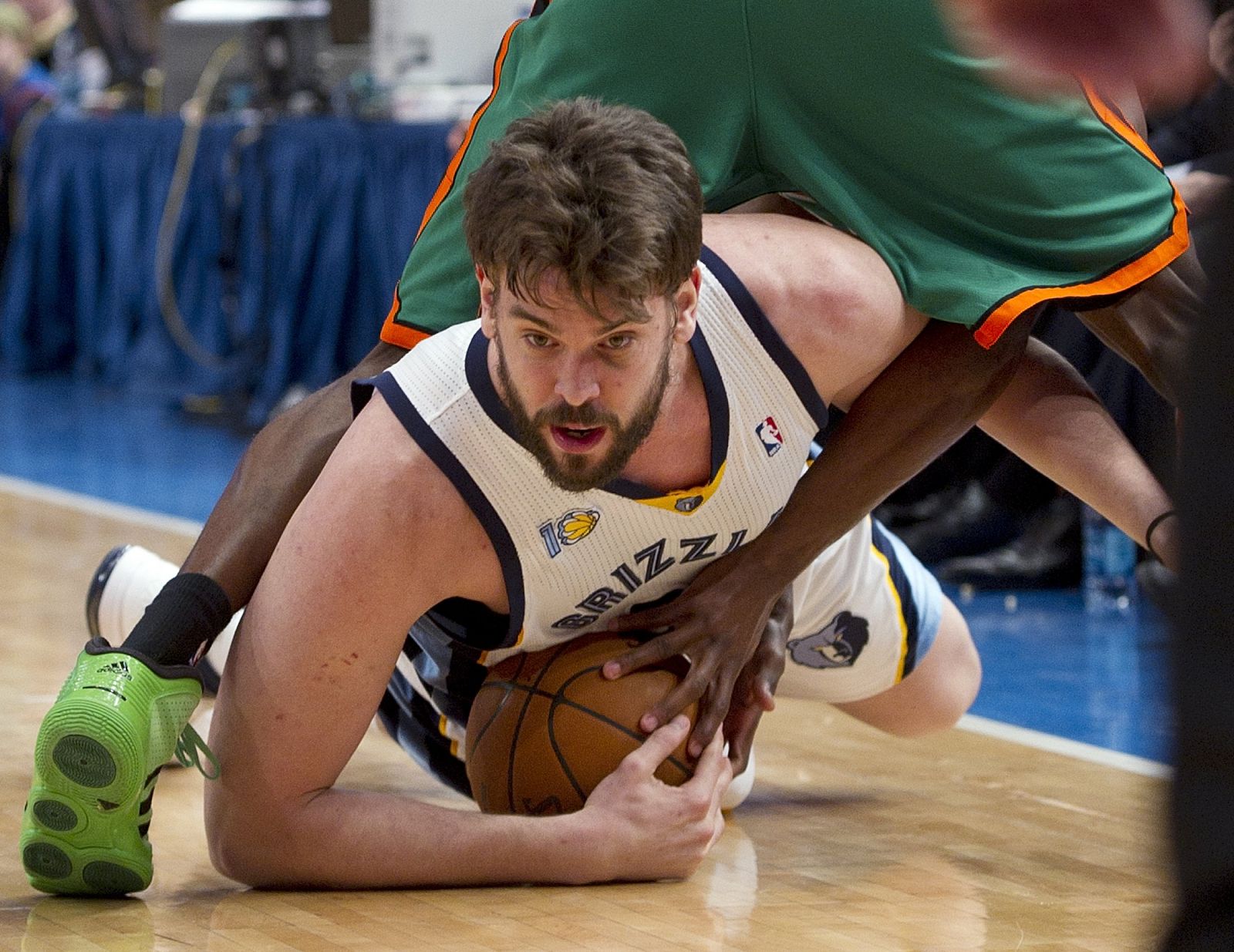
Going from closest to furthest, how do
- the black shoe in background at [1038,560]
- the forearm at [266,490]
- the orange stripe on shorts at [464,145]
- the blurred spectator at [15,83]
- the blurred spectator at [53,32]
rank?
the forearm at [266,490]
the orange stripe on shorts at [464,145]
the black shoe in background at [1038,560]
the blurred spectator at [15,83]
the blurred spectator at [53,32]

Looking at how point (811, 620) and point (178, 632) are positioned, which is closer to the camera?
point (178, 632)

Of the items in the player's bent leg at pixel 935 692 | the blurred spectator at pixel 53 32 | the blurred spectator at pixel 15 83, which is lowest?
the blurred spectator at pixel 53 32

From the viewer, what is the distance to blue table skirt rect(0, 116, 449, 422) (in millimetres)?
7090

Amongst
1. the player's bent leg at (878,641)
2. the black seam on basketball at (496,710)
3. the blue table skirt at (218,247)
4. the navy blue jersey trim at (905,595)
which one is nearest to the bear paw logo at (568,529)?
the black seam on basketball at (496,710)

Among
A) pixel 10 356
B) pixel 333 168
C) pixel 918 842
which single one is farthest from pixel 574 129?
pixel 10 356

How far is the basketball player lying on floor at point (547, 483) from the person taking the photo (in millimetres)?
2277

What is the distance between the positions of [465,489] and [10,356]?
7442 mm

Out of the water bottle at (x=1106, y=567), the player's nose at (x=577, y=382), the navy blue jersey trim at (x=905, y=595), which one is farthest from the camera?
the water bottle at (x=1106, y=567)

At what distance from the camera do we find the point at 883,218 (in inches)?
109

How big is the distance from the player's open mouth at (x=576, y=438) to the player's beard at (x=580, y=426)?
0.01 meters

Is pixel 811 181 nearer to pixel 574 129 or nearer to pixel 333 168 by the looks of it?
pixel 574 129

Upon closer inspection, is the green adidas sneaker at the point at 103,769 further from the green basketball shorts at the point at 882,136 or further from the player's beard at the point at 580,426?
the green basketball shorts at the point at 882,136

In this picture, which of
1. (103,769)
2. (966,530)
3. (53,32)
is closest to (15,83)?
(53,32)

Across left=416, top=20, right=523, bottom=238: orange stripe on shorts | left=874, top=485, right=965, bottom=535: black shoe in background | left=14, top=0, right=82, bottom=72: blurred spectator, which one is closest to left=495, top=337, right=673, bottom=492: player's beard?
left=416, top=20, right=523, bottom=238: orange stripe on shorts
